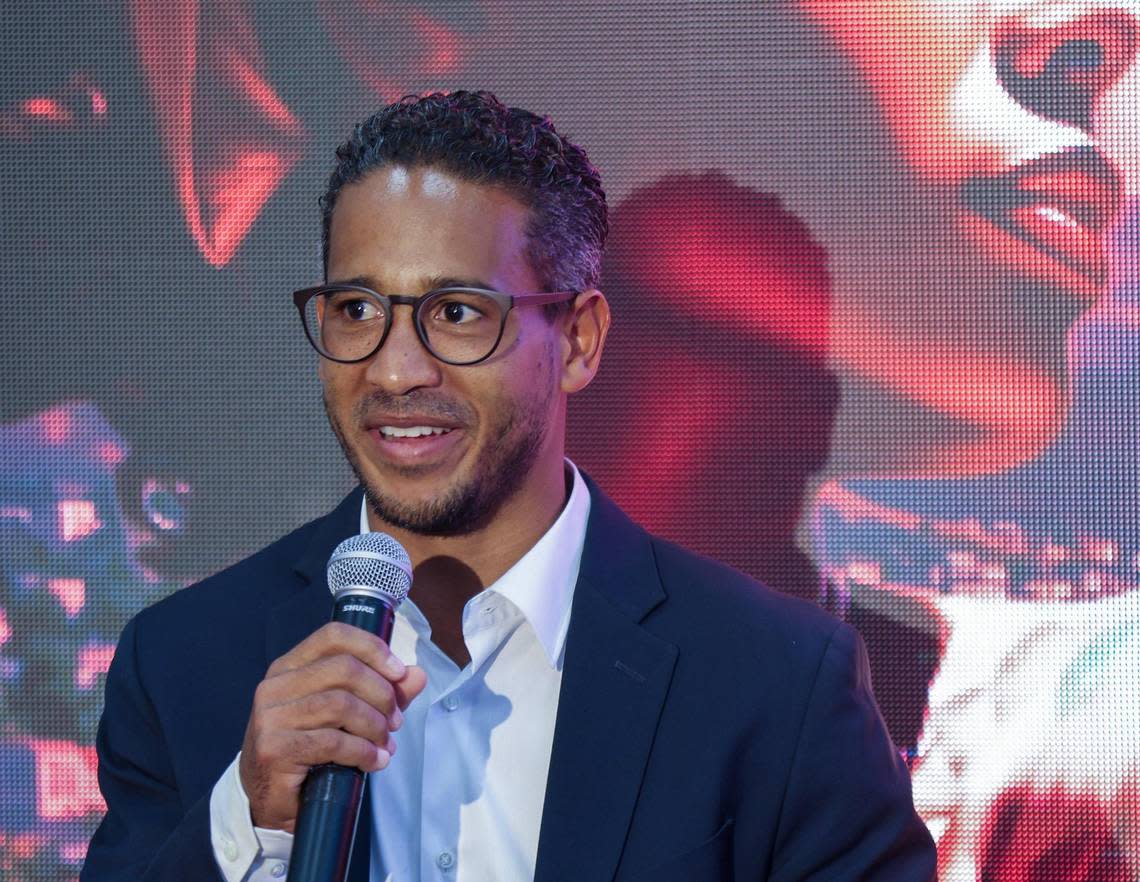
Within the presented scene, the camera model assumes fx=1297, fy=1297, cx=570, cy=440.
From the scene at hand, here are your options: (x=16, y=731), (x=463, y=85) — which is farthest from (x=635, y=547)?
(x=16, y=731)

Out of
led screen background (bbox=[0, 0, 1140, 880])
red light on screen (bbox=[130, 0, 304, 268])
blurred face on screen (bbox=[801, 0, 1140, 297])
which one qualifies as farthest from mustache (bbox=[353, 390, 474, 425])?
blurred face on screen (bbox=[801, 0, 1140, 297])

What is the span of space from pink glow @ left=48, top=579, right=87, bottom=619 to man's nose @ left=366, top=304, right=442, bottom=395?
3.17 ft

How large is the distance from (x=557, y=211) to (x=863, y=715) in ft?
2.35

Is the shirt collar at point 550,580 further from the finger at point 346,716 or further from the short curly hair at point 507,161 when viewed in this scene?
the finger at point 346,716

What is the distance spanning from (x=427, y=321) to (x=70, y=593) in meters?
1.03

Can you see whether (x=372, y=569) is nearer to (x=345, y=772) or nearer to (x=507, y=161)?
(x=345, y=772)

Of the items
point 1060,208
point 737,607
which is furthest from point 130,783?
point 1060,208

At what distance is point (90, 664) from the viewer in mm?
2135

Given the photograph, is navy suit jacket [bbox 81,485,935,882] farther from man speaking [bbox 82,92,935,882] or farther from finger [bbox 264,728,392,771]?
finger [bbox 264,728,392,771]

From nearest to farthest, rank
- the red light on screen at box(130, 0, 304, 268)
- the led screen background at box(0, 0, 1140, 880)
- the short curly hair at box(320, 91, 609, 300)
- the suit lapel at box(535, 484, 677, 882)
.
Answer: the suit lapel at box(535, 484, 677, 882) < the short curly hair at box(320, 91, 609, 300) < the led screen background at box(0, 0, 1140, 880) < the red light on screen at box(130, 0, 304, 268)

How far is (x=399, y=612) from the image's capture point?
159cm

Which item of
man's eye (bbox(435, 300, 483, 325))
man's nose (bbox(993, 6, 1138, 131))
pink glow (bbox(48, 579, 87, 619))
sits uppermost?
man's nose (bbox(993, 6, 1138, 131))

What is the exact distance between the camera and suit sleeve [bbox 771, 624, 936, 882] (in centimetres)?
146

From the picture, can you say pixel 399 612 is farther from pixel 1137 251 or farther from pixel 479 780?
pixel 1137 251
